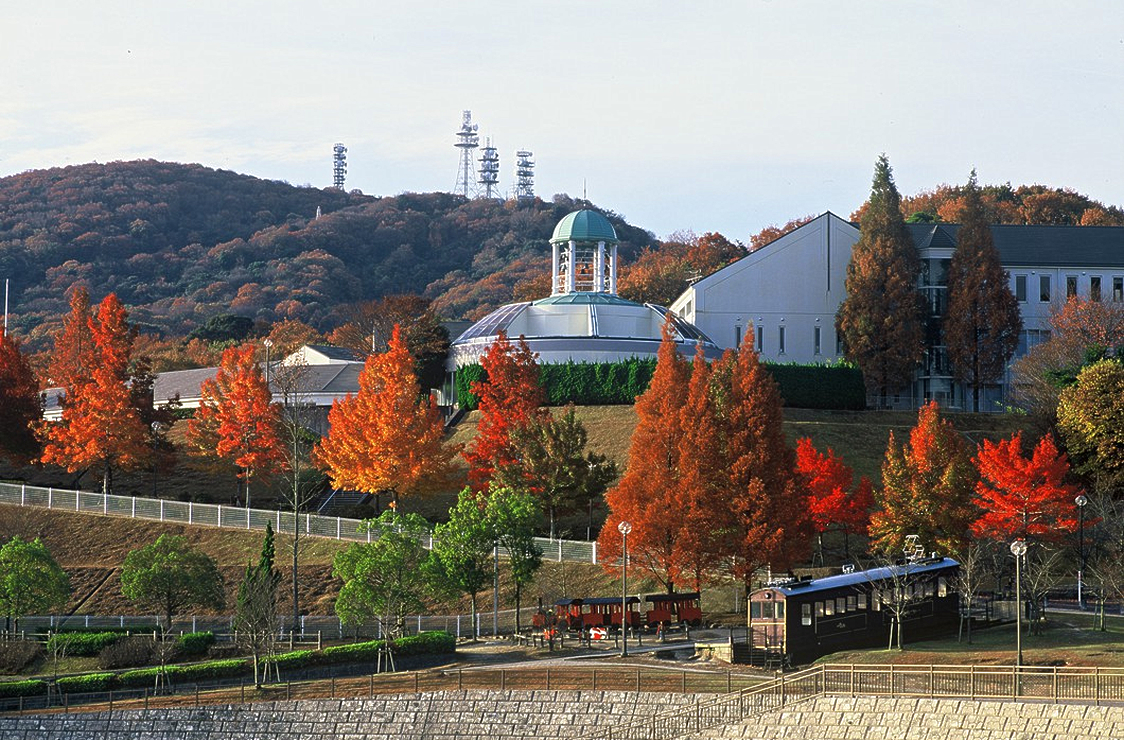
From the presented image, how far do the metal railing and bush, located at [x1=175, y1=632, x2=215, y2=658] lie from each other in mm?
16872

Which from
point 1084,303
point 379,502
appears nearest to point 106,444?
point 379,502

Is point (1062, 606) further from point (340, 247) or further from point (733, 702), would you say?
point (340, 247)

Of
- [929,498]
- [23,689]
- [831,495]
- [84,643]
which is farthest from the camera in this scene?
[831,495]

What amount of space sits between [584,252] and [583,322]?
7.19 metres

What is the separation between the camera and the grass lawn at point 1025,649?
41.8 meters

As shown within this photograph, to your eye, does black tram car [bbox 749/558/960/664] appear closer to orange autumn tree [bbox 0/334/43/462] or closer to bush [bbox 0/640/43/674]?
bush [bbox 0/640/43/674]

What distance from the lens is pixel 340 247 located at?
195375mm

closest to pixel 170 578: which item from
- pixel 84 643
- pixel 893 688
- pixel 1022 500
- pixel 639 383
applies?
pixel 84 643

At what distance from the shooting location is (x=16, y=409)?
7406cm

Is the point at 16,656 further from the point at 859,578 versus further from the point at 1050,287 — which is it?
the point at 1050,287

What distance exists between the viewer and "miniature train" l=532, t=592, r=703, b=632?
51438 mm

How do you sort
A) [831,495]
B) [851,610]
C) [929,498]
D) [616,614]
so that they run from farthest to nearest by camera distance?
1. [831,495]
2. [929,498]
3. [616,614]
4. [851,610]

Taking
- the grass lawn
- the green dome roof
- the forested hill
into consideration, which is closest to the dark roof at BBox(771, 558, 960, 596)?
the grass lawn

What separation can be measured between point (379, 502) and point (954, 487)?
89.9 feet
